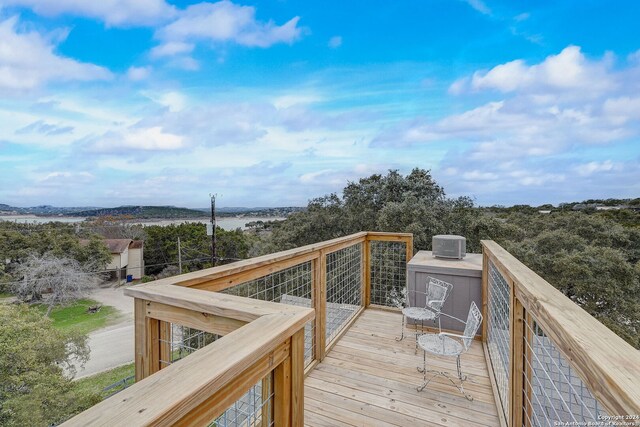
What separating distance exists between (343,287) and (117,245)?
22.0 m

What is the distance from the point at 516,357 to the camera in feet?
5.76

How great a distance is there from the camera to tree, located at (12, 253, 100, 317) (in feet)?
48.2

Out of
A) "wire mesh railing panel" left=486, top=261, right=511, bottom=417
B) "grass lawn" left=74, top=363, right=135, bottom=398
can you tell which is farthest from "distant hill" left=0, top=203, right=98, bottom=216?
"wire mesh railing panel" left=486, top=261, right=511, bottom=417

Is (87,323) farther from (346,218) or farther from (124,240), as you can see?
(346,218)

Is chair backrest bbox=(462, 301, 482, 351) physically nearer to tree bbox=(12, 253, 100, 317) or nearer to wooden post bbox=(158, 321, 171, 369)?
wooden post bbox=(158, 321, 171, 369)

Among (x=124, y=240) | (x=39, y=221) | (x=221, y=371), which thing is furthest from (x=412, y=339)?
(x=124, y=240)

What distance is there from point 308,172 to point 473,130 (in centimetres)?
651

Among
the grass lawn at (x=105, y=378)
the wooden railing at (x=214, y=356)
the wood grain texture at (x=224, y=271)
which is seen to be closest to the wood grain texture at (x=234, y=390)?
the wooden railing at (x=214, y=356)

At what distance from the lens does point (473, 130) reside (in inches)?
384

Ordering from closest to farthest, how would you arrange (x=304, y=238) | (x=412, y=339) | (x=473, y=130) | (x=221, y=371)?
1. (x=221, y=371)
2. (x=412, y=339)
3. (x=473, y=130)
4. (x=304, y=238)

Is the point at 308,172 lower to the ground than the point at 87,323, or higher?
higher

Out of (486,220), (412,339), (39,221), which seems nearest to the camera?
(412,339)

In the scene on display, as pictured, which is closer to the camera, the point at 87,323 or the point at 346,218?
the point at 346,218

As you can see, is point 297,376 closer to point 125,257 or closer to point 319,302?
point 319,302
